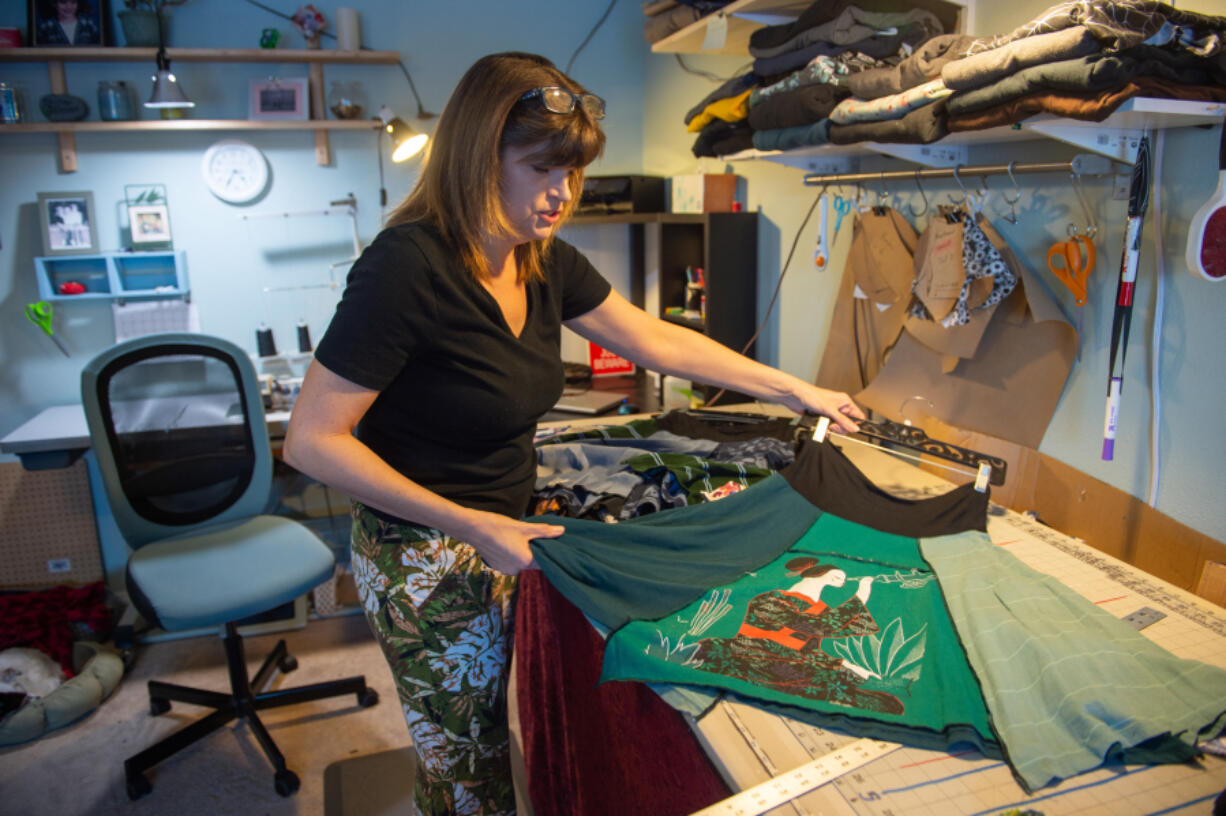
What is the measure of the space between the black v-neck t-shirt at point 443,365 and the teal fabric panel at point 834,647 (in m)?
0.36

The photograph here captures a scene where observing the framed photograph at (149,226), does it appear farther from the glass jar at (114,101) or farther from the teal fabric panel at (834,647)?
the teal fabric panel at (834,647)

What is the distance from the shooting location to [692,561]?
1335 millimetres

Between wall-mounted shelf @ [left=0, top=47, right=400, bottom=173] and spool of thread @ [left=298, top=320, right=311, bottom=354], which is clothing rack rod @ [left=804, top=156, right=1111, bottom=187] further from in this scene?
spool of thread @ [left=298, top=320, right=311, bottom=354]

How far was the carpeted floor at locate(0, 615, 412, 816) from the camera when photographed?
2100 millimetres

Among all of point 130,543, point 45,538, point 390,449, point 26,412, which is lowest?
point 45,538

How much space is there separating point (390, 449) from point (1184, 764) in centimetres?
Result: 112

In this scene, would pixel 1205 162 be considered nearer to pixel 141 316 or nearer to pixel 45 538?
pixel 141 316

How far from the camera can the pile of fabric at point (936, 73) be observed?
112 cm

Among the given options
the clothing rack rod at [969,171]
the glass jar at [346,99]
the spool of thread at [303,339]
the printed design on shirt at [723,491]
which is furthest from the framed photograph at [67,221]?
the printed design on shirt at [723,491]

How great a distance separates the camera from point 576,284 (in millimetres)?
1545

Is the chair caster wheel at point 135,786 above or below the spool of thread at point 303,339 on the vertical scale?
below

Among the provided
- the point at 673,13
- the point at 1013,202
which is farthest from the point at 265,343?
the point at 1013,202

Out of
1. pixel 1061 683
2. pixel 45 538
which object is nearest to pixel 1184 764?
pixel 1061 683

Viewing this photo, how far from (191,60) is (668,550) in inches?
112
